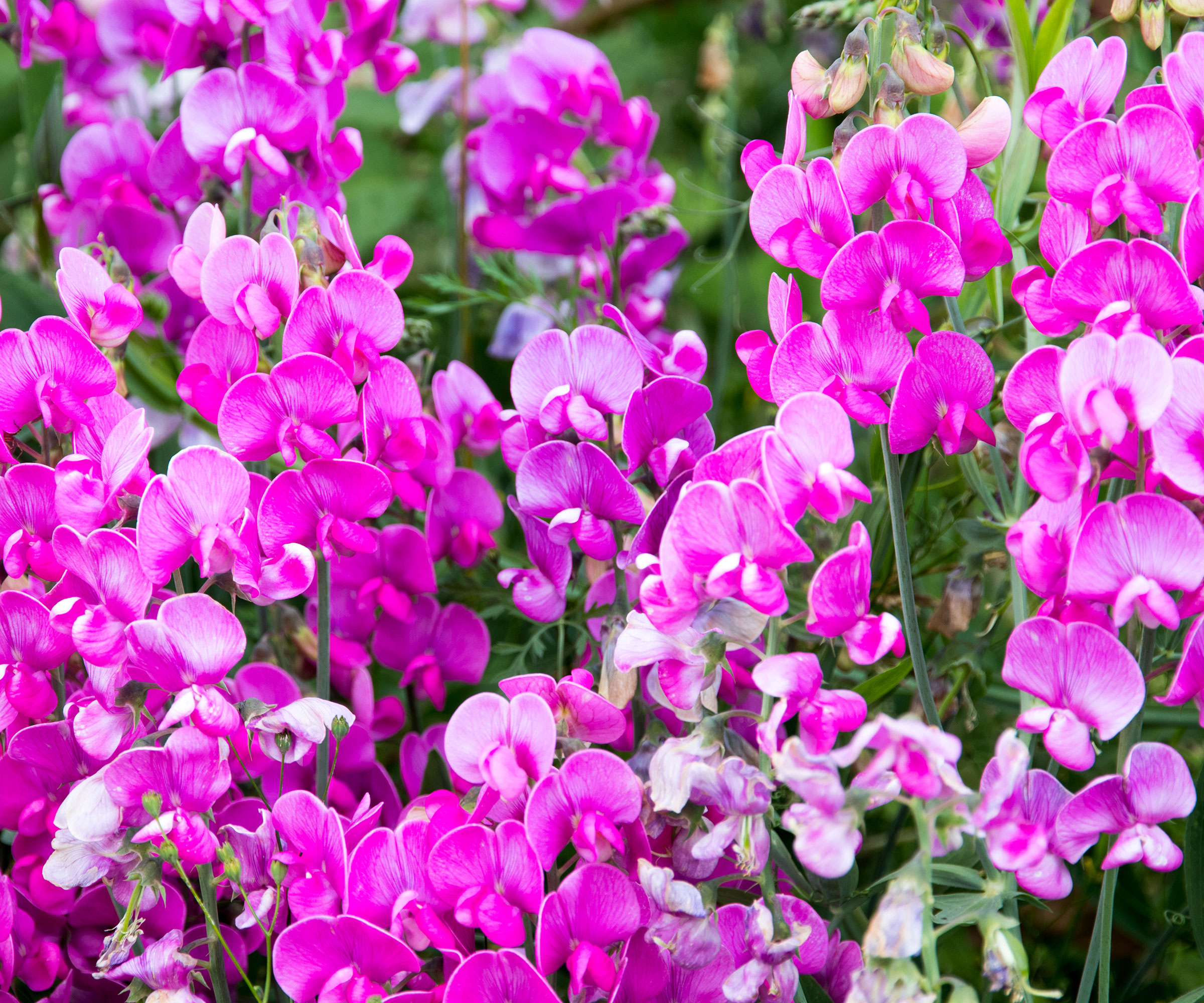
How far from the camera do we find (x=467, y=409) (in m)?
0.80

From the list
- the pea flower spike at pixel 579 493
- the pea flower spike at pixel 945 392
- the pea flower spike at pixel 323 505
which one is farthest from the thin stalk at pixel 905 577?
the pea flower spike at pixel 323 505

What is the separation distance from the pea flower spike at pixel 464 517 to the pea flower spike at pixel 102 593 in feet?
0.73

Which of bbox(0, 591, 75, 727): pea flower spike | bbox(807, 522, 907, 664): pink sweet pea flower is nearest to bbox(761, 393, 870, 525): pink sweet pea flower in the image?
bbox(807, 522, 907, 664): pink sweet pea flower

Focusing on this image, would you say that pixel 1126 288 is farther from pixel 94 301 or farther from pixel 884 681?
pixel 94 301

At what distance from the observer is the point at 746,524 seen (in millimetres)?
499

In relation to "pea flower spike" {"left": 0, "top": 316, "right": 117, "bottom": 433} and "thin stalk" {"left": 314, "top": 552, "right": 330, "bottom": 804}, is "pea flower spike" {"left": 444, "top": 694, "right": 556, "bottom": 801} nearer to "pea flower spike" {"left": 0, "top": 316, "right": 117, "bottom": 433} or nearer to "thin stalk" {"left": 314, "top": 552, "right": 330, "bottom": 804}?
"thin stalk" {"left": 314, "top": 552, "right": 330, "bottom": 804}

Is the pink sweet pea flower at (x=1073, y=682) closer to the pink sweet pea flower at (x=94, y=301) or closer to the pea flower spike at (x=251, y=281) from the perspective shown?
the pea flower spike at (x=251, y=281)

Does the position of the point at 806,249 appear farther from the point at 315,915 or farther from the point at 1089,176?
the point at 315,915

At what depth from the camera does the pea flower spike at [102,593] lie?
55 cm

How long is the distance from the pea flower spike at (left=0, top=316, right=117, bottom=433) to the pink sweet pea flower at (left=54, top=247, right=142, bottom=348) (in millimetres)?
42

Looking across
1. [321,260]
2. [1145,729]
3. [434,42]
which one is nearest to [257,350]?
[321,260]

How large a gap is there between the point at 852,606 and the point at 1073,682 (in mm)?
99

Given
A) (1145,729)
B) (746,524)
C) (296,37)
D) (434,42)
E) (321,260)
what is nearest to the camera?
(746,524)

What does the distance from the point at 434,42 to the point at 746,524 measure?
42.7 inches
